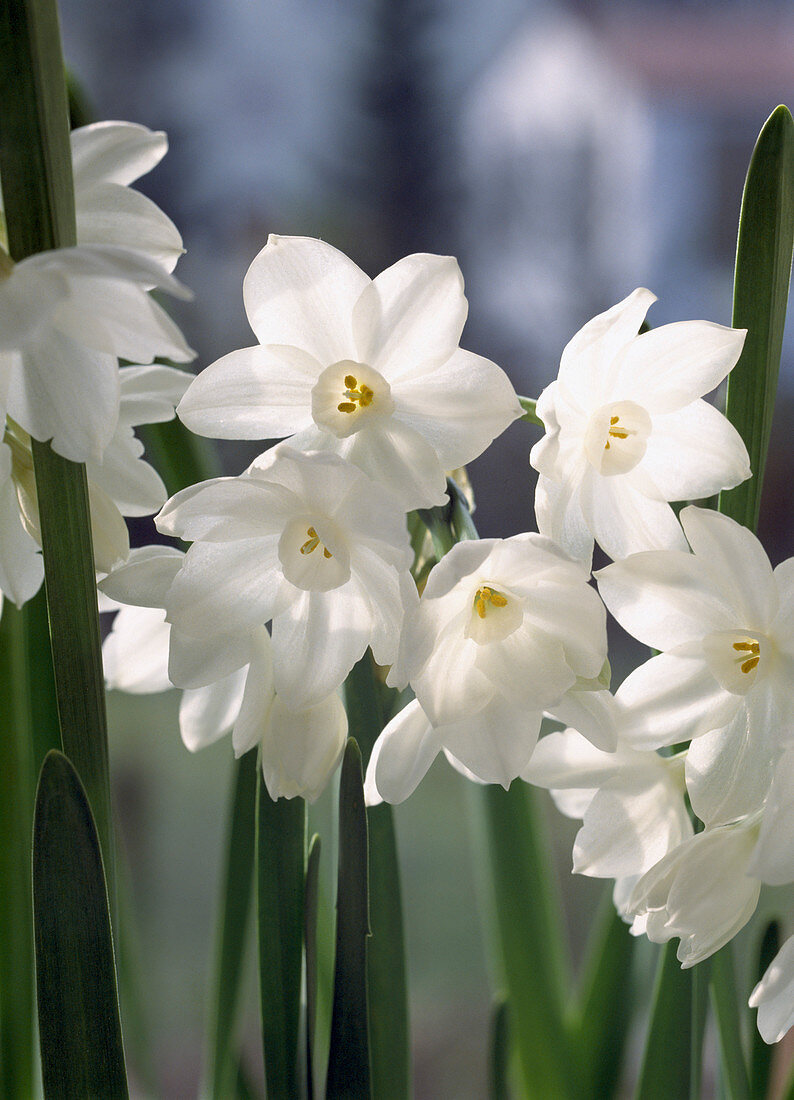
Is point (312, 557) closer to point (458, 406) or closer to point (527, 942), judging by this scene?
point (458, 406)

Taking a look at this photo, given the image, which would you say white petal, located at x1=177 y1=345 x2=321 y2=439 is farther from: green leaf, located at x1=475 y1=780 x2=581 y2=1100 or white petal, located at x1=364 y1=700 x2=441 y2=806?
green leaf, located at x1=475 y1=780 x2=581 y2=1100

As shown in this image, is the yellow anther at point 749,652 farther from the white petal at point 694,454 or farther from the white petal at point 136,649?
the white petal at point 136,649

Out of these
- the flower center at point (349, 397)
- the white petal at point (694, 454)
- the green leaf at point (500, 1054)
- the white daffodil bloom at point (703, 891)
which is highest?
the flower center at point (349, 397)

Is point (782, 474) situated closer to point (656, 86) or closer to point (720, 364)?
point (656, 86)

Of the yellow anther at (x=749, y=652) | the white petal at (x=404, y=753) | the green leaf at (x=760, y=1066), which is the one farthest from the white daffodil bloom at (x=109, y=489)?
the green leaf at (x=760, y=1066)

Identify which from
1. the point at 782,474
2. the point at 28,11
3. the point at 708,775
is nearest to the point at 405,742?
the point at 708,775

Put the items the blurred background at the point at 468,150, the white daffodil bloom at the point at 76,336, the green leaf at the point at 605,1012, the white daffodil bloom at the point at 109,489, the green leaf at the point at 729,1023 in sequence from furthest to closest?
the blurred background at the point at 468,150
the green leaf at the point at 605,1012
the green leaf at the point at 729,1023
the white daffodil bloom at the point at 109,489
the white daffodil bloom at the point at 76,336
